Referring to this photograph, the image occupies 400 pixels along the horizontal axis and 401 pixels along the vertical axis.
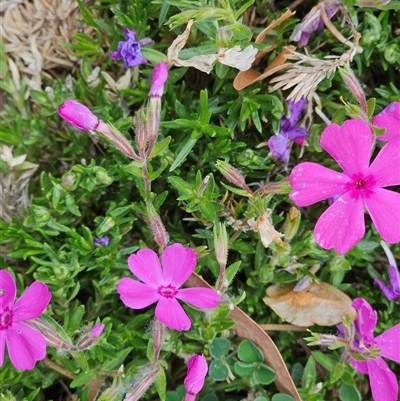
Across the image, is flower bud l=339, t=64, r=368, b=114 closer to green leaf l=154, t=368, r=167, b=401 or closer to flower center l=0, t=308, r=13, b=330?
green leaf l=154, t=368, r=167, b=401

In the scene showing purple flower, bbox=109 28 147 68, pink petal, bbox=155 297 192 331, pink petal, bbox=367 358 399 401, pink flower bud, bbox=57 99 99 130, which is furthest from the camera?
purple flower, bbox=109 28 147 68

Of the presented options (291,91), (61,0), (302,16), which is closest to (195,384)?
(291,91)

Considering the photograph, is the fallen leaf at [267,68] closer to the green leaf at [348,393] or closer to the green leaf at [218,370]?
the green leaf at [218,370]

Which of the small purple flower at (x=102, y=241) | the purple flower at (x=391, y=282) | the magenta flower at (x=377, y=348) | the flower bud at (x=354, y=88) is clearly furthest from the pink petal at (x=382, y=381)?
the small purple flower at (x=102, y=241)

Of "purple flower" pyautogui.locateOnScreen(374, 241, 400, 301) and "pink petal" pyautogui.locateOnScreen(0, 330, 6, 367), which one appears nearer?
"pink petal" pyautogui.locateOnScreen(0, 330, 6, 367)

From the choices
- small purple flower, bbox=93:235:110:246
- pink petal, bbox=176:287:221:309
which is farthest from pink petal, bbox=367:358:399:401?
small purple flower, bbox=93:235:110:246
